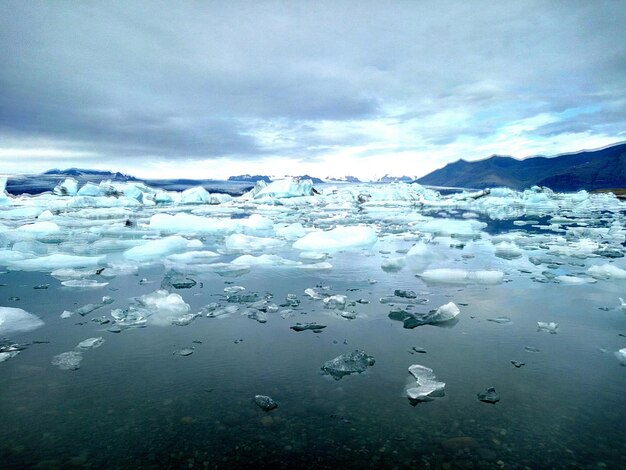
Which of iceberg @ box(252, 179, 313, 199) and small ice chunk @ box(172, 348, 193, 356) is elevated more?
iceberg @ box(252, 179, 313, 199)

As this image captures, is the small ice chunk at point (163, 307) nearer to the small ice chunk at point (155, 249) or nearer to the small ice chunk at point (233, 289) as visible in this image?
the small ice chunk at point (233, 289)

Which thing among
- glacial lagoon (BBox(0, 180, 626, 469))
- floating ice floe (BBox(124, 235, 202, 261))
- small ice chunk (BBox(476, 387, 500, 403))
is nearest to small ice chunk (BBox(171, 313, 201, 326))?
glacial lagoon (BBox(0, 180, 626, 469))

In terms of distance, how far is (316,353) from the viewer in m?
4.42

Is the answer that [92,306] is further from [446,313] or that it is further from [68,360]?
[446,313]

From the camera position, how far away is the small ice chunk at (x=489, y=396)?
3423 millimetres

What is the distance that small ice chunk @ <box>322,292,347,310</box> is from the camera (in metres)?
6.11

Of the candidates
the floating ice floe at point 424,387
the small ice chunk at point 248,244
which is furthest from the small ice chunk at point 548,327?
the small ice chunk at point 248,244

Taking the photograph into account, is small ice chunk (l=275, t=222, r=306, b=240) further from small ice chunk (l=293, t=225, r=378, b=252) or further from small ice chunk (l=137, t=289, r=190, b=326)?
small ice chunk (l=137, t=289, r=190, b=326)

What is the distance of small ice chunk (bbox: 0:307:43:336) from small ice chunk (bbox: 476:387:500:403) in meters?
5.63

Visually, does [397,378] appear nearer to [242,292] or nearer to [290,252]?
[242,292]

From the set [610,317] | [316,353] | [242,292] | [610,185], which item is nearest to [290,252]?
[242,292]

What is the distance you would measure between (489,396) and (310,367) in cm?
177

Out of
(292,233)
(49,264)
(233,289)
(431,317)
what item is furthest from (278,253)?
(431,317)

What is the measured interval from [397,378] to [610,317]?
13.5ft
